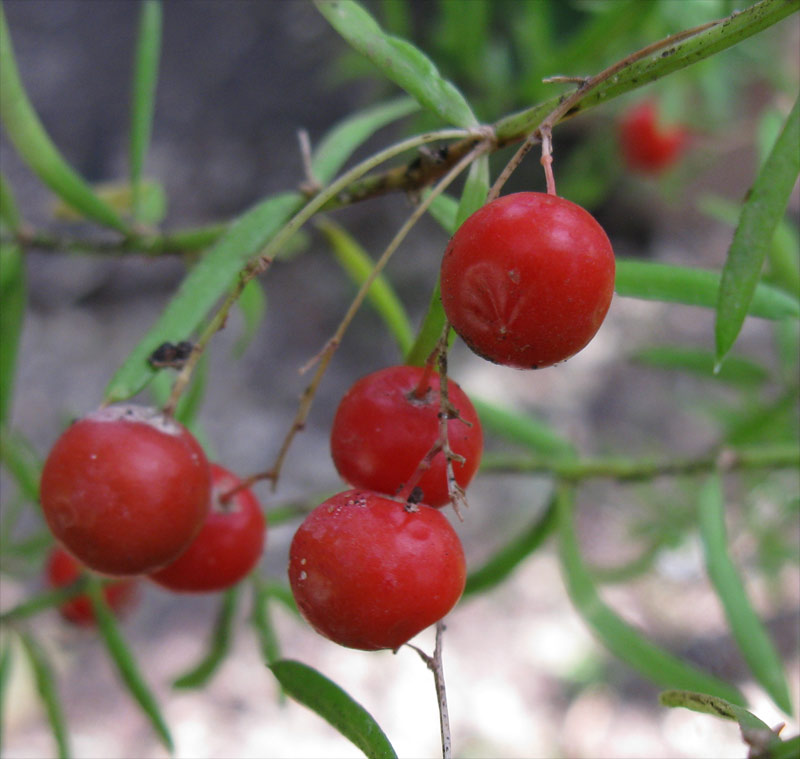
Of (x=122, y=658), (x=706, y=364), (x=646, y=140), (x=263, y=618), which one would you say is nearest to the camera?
(x=122, y=658)

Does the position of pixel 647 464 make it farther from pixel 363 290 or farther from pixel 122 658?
pixel 122 658

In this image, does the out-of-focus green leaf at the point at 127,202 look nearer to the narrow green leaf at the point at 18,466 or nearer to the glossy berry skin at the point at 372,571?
the narrow green leaf at the point at 18,466

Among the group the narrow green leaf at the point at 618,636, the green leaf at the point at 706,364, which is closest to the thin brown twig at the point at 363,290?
the narrow green leaf at the point at 618,636

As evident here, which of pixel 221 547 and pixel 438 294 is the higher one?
pixel 438 294

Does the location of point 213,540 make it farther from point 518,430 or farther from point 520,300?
point 518,430

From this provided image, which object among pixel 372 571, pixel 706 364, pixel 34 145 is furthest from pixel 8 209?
pixel 706 364
